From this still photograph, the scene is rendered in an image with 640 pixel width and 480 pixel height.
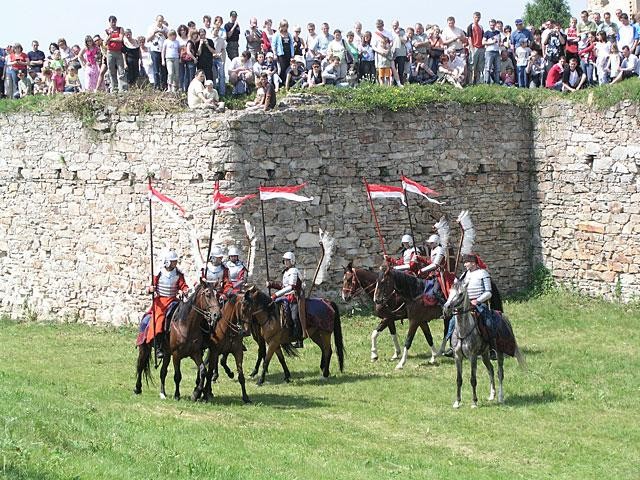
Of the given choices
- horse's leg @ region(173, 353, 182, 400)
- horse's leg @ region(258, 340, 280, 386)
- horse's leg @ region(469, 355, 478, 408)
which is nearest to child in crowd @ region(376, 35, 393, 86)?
horse's leg @ region(258, 340, 280, 386)

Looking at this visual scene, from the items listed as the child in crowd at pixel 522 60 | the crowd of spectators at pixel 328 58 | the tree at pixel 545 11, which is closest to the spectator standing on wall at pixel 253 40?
the crowd of spectators at pixel 328 58

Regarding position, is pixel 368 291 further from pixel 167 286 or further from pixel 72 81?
pixel 72 81

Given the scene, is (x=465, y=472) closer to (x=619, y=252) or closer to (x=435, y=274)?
(x=435, y=274)

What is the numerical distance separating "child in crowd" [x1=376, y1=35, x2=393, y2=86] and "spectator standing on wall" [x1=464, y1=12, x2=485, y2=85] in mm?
2033

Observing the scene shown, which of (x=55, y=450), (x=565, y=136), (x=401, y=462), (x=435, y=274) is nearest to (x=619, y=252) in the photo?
(x=565, y=136)

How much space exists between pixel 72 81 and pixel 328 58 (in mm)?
5847

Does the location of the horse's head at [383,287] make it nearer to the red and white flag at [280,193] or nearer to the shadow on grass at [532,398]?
the red and white flag at [280,193]

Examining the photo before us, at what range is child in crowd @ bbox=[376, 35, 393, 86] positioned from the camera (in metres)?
26.7

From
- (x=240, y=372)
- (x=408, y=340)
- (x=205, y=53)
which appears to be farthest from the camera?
(x=205, y=53)

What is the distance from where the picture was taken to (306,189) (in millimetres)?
24484

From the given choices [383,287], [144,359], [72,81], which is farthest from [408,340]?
[72,81]

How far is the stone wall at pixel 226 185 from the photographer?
78.9 ft

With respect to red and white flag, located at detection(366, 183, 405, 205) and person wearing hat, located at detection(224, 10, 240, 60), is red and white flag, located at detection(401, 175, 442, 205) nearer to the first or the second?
red and white flag, located at detection(366, 183, 405, 205)

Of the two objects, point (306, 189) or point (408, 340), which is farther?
point (306, 189)
